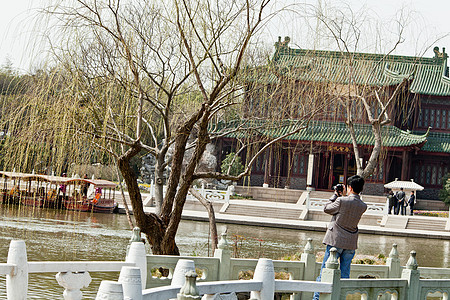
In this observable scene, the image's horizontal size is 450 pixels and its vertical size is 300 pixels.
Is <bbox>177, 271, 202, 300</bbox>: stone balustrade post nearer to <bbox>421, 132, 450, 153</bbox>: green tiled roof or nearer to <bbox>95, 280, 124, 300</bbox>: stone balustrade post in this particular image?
<bbox>95, 280, 124, 300</bbox>: stone balustrade post

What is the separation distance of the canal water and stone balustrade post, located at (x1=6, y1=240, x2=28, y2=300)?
10.6 feet

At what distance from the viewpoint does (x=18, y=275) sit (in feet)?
18.7

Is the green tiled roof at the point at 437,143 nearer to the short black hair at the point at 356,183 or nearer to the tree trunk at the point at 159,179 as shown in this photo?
the tree trunk at the point at 159,179

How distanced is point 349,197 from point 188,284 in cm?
A: 313

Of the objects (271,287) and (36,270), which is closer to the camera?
(271,287)

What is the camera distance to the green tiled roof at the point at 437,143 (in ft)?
117

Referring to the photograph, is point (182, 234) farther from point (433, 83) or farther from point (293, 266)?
point (433, 83)

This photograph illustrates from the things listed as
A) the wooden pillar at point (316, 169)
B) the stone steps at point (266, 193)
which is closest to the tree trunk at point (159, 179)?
the stone steps at point (266, 193)

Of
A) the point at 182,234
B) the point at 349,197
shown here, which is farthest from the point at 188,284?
the point at 182,234

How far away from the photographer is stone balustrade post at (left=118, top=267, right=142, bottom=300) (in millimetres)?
4355

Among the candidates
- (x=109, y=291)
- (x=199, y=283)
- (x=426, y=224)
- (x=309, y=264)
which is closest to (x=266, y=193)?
(x=426, y=224)

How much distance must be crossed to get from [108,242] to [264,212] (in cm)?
1271

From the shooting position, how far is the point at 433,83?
121 feet

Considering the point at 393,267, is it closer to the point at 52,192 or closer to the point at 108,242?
the point at 52,192
